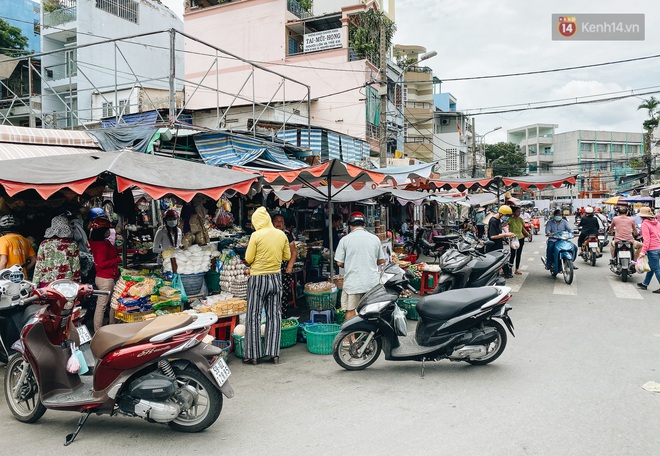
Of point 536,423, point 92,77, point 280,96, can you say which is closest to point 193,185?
point 536,423

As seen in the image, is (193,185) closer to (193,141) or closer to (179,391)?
(179,391)

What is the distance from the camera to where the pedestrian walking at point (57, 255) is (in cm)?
591

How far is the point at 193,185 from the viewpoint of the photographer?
18.6 feet

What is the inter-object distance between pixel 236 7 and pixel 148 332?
24983 millimetres

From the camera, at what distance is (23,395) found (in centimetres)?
410

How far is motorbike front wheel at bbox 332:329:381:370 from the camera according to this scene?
5.43 metres

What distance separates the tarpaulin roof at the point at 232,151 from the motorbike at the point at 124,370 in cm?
737

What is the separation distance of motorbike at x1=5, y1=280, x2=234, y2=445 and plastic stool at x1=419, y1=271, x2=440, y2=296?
6612 mm

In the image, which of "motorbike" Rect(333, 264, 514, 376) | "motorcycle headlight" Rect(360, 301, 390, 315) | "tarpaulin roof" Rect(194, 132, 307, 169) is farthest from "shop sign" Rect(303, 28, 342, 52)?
"motorcycle headlight" Rect(360, 301, 390, 315)

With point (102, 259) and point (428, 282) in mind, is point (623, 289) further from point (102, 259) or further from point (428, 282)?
point (102, 259)

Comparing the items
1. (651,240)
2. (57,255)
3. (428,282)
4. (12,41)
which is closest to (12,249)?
(57,255)

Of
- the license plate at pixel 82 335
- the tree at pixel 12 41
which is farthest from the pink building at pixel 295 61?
the license plate at pixel 82 335

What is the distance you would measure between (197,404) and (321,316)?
11.5 ft

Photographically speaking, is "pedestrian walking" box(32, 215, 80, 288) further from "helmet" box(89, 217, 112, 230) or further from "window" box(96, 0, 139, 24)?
"window" box(96, 0, 139, 24)
